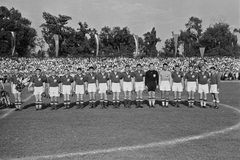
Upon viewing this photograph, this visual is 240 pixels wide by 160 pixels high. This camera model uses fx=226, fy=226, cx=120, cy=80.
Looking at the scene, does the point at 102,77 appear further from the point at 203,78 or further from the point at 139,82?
the point at 203,78

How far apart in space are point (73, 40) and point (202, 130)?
58292mm

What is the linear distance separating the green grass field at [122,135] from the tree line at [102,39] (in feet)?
155

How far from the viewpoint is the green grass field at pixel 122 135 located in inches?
207

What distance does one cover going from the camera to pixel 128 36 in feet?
229

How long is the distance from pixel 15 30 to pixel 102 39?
25023mm

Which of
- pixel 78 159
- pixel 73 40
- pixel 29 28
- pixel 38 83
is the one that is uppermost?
pixel 29 28

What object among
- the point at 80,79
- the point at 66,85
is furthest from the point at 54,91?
the point at 80,79

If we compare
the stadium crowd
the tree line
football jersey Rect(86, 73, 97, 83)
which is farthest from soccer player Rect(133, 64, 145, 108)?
the tree line

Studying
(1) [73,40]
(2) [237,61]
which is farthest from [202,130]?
(1) [73,40]

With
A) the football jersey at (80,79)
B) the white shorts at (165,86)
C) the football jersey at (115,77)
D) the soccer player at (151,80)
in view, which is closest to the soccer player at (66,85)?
the football jersey at (80,79)

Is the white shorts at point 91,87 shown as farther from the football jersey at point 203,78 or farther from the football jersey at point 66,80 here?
the football jersey at point 203,78

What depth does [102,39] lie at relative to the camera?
71.6 metres

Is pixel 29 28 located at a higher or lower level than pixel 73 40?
higher

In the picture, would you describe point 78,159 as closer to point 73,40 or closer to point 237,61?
point 237,61
